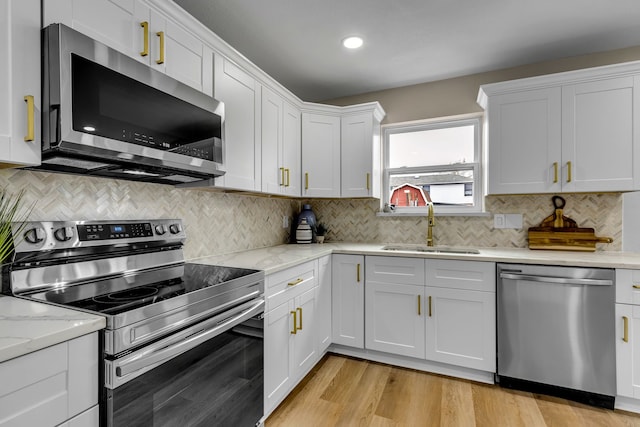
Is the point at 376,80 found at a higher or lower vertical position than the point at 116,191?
higher

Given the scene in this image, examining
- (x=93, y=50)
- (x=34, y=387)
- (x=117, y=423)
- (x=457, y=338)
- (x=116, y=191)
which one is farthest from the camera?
(x=457, y=338)

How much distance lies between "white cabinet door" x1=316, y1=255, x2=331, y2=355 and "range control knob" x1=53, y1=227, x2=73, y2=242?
5.06 feet

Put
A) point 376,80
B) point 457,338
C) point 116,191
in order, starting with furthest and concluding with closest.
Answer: point 376,80 < point 457,338 < point 116,191

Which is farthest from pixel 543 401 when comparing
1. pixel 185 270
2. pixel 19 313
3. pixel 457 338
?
pixel 19 313

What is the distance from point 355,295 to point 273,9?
83.3 inches

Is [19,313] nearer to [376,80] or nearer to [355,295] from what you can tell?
[355,295]

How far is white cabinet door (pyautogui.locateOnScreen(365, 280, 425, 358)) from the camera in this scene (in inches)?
94.3

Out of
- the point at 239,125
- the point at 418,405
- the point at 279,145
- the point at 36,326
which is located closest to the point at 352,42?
the point at 279,145

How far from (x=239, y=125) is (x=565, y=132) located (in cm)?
233

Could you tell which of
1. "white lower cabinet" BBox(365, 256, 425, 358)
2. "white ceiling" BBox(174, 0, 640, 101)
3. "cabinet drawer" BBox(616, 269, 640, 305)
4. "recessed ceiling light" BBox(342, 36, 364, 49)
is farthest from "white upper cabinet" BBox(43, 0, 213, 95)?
"cabinet drawer" BBox(616, 269, 640, 305)

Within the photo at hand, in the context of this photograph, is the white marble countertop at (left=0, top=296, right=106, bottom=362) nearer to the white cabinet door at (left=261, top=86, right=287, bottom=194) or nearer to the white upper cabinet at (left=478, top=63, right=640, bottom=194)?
the white cabinet door at (left=261, top=86, right=287, bottom=194)

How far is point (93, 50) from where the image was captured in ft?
3.87

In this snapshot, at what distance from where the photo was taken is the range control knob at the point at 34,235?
1.22 meters

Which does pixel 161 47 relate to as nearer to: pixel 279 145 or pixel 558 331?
pixel 279 145
